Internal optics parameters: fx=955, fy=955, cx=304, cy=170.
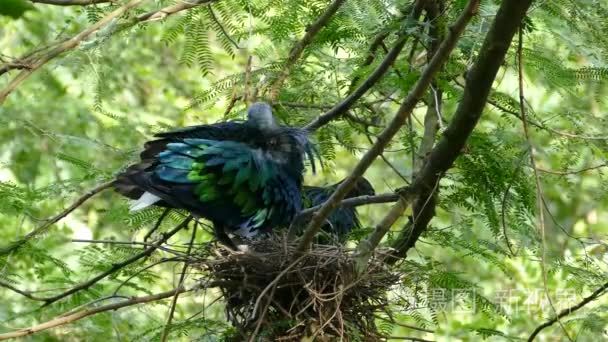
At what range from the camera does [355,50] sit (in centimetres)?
544

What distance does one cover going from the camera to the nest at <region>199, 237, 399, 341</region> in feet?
13.3

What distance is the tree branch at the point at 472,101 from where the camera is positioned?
3434 millimetres

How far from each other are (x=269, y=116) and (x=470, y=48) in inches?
39.7

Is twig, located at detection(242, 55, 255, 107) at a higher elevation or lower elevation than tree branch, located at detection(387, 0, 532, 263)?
higher

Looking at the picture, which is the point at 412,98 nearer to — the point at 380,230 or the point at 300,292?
the point at 380,230

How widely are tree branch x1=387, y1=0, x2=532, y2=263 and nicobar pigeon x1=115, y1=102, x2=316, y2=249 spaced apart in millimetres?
672

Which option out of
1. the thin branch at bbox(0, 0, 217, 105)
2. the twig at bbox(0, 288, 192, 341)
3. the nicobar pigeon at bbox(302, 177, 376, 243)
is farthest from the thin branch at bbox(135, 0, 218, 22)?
the nicobar pigeon at bbox(302, 177, 376, 243)

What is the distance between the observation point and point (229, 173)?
4617mm

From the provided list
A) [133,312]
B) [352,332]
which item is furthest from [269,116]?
[133,312]

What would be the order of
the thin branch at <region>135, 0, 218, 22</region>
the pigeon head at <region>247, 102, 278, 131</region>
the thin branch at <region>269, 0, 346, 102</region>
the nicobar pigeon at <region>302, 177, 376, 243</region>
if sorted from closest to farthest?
the thin branch at <region>135, 0, 218, 22</region>, the pigeon head at <region>247, 102, 278, 131</region>, the thin branch at <region>269, 0, 346, 102</region>, the nicobar pigeon at <region>302, 177, 376, 243</region>

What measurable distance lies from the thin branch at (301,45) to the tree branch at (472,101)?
3.40 feet

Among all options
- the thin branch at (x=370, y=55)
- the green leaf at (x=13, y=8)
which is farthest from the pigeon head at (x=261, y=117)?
the green leaf at (x=13, y=8)

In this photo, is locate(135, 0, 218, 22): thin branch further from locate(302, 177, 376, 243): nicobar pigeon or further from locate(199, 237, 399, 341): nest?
locate(302, 177, 376, 243): nicobar pigeon

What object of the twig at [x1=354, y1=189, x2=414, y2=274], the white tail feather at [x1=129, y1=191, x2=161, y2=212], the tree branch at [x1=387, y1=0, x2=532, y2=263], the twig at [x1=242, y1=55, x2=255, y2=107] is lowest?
the twig at [x1=354, y1=189, x2=414, y2=274]
